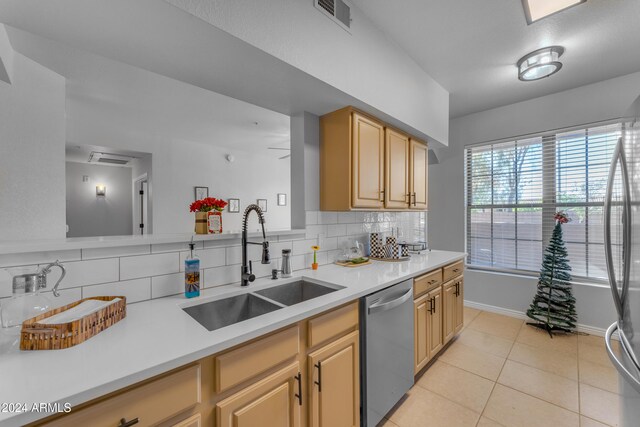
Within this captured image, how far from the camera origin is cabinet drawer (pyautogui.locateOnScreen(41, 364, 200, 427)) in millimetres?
690

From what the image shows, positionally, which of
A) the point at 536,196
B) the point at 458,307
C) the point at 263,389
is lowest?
the point at 458,307

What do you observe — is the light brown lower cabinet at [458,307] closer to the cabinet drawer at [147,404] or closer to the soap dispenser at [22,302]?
the cabinet drawer at [147,404]

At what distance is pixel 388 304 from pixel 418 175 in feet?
5.43

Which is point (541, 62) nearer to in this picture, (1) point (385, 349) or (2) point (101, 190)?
(1) point (385, 349)

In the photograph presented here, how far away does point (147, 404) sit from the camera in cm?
78

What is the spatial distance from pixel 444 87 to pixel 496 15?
1.05 m

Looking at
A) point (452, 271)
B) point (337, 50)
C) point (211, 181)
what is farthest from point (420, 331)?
point (211, 181)

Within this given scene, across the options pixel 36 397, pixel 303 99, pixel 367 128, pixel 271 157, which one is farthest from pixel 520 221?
pixel 271 157

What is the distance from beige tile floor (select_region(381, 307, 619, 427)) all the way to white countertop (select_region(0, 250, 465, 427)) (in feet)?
3.97

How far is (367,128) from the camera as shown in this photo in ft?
7.06

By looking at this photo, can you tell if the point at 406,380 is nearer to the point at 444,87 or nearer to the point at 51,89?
the point at 444,87

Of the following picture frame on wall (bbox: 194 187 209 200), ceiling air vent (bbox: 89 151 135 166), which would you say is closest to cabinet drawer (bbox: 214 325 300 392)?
picture frame on wall (bbox: 194 187 209 200)

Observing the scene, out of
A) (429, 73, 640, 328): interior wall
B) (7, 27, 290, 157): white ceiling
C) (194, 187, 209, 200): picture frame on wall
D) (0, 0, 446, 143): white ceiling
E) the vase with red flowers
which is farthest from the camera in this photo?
(194, 187, 209, 200): picture frame on wall

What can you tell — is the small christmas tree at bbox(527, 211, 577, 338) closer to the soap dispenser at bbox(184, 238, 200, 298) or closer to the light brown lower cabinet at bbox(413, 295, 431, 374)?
the light brown lower cabinet at bbox(413, 295, 431, 374)
